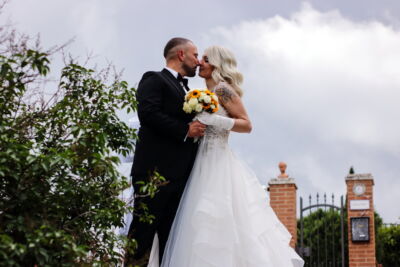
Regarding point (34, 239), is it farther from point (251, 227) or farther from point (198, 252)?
point (251, 227)

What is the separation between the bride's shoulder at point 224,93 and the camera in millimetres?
4543

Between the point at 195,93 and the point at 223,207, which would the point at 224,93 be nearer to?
the point at 195,93

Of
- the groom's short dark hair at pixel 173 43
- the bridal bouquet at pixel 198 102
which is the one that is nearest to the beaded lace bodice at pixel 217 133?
the bridal bouquet at pixel 198 102

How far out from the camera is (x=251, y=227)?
427cm

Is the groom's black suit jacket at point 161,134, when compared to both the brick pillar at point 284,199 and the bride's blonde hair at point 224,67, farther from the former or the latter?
the brick pillar at point 284,199

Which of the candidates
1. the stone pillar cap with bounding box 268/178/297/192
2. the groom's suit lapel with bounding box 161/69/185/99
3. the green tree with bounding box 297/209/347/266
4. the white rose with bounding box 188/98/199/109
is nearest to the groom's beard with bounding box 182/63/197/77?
the groom's suit lapel with bounding box 161/69/185/99

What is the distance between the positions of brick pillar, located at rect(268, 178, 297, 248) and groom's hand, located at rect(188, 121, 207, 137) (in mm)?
9306

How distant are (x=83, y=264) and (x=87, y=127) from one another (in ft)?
2.47

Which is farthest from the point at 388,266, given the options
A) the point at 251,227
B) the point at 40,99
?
the point at 40,99

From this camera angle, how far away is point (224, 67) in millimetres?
4703

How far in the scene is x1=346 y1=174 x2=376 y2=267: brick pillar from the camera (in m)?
13.0

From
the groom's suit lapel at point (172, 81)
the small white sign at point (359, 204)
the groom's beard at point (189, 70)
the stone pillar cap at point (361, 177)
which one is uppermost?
the stone pillar cap at point (361, 177)

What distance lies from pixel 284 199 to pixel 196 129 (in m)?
9.53

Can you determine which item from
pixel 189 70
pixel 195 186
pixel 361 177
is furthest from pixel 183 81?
pixel 361 177
